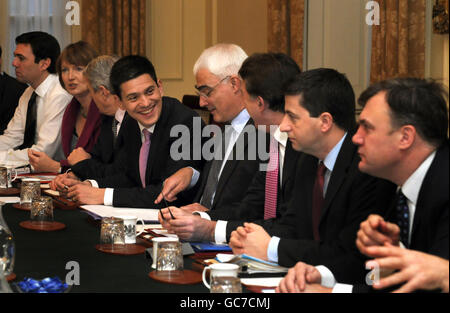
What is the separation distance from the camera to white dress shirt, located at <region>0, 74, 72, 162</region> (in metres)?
5.18

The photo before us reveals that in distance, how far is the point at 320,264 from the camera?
2.25 metres

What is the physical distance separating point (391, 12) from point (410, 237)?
9.89 feet

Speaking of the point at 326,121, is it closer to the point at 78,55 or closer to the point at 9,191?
the point at 9,191

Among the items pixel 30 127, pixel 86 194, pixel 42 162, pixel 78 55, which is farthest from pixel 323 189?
pixel 30 127

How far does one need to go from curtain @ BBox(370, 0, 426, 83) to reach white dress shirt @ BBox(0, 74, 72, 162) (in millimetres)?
2437

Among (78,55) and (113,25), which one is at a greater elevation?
(113,25)

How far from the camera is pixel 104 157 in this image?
14.9ft

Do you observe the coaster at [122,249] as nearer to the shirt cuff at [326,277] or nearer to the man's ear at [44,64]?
the shirt cuff at [326,277]

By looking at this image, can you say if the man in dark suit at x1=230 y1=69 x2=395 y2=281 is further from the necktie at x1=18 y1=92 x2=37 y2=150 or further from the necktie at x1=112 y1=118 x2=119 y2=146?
the necktie at x1=18 y1=92 x2=37 y2=150

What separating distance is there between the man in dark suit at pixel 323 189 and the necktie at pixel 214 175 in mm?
742

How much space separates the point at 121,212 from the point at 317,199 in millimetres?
1190

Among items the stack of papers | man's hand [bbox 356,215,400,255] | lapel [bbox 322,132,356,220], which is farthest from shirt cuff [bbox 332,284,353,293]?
lapel [bbox 322,132,356,220]

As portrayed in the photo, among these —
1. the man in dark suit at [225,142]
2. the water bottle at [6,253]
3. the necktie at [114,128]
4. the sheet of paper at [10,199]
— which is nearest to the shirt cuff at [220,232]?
the man in dark suit at [225,142]
